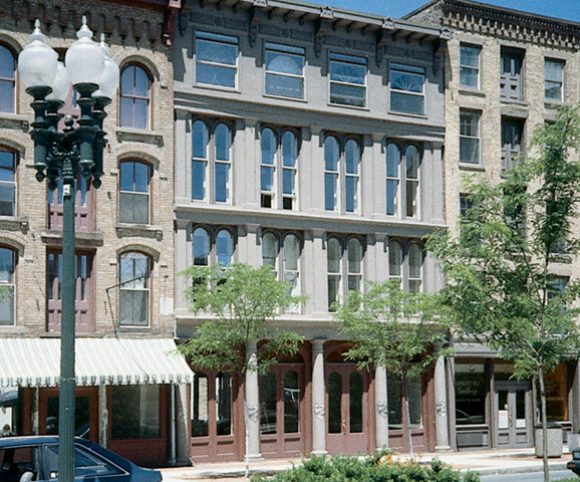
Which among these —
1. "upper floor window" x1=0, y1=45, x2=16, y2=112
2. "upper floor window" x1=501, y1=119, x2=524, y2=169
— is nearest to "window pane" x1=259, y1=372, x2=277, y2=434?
"upper floor window" x1=0, y1=45, x2=16, y2=112

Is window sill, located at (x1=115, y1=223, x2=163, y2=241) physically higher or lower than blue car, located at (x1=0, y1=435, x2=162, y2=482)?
higher

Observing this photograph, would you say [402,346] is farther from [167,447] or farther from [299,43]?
[299,43]

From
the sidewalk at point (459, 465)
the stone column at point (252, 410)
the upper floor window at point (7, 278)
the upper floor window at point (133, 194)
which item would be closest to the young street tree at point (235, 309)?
the stone column at point (252, 410)

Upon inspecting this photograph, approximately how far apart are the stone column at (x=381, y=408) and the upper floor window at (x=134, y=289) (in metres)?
8.11

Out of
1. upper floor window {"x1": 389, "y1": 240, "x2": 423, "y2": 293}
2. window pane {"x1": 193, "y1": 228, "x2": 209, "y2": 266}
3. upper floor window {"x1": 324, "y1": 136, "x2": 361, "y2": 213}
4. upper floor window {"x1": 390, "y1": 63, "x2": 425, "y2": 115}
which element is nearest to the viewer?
window pane {"x1": 193, "y1": 228, "x2": 209, "y2": 266}

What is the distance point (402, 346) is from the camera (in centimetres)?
3159

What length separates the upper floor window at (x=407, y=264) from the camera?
35.3 meters

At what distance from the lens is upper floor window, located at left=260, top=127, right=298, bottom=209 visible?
33.3 m

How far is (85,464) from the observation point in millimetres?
13844

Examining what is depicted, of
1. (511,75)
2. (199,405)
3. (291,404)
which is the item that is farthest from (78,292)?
(511,75)

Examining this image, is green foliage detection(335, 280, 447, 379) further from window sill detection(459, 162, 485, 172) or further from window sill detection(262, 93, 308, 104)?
window sill detection(262, 93, 308, 104)

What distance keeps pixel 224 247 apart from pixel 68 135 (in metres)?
19.6

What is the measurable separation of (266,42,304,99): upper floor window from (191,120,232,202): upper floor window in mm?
2199

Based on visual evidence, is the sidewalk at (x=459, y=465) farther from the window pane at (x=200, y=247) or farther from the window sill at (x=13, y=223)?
the window sill at (x=13, y=223)
